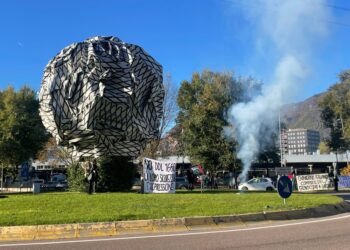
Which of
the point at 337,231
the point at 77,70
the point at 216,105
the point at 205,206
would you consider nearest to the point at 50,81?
the point at 77,70

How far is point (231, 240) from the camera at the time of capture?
9.81 metres

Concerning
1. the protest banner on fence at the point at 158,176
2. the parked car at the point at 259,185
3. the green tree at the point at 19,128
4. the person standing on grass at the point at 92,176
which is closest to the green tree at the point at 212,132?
the parked car at the point at 259,185

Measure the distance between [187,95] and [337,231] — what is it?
45466 millimetres

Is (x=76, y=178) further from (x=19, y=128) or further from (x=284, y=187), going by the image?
(x=19, y=128)

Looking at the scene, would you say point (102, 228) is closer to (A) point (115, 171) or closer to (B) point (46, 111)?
(A) point (115, 171)

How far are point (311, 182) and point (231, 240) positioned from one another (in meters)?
26.6

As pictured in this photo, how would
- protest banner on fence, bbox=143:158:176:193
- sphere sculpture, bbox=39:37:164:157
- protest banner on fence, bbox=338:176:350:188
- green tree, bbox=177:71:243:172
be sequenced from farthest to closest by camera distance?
protest banner on fence, bbox=338:176:350:188 < green tree, bbox=177:71:243:172 < protest banner on fence, bbox=143:158:176:193 < sphere sculpture, bbox=39:37:164:157

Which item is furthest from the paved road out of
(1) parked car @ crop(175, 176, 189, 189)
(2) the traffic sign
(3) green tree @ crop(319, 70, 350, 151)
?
(3) green tree @ crop(319, 70, 350, 151)

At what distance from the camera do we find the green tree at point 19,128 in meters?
44.5

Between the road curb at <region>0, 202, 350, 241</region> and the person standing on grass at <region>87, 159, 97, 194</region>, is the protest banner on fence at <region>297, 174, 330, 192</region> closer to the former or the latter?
the person standing on grass at <region>87, 159, 97, 194</region>

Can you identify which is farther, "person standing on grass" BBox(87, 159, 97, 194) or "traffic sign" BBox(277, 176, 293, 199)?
"person standing on grass" BBox(87, 159, 97, 194)

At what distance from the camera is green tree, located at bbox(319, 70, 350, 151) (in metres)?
63.4

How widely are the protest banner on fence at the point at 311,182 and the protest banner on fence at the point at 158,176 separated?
14.2 meters

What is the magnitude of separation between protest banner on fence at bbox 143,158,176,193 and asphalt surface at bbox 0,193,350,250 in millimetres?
11051
